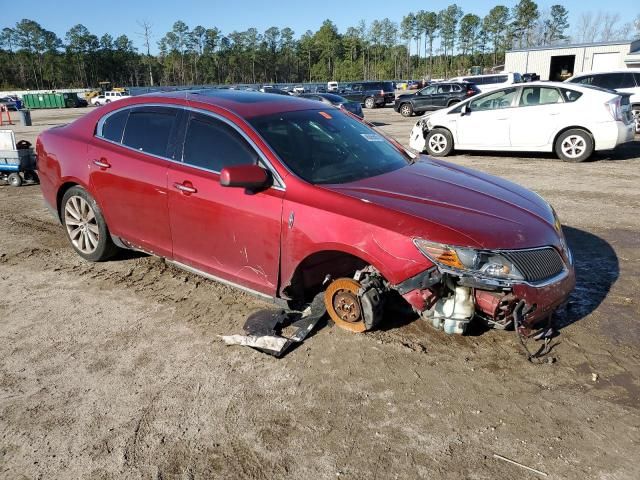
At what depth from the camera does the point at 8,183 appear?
9.57 meters

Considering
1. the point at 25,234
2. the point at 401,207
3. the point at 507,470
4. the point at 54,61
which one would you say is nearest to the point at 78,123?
the point at 25,234

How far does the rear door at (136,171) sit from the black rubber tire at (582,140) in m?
8.77

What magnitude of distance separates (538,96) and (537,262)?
8502 millimetres

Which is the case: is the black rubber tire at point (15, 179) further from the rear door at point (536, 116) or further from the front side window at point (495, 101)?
the rear door at point (536, 116)

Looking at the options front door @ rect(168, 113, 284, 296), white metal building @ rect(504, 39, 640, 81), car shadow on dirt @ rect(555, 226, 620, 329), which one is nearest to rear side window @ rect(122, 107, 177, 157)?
front door @ rect(168, 113, 284, 296)

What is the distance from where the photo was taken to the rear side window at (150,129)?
4.25 metres

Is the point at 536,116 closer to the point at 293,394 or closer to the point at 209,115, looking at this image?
the point at 209,115

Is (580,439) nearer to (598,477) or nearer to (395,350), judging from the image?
(598,477)

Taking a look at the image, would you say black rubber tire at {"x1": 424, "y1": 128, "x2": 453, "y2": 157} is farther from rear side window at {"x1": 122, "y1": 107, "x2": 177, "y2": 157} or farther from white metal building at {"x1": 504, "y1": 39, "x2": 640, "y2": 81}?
white metal building at {"x1": 504, "y1": 39, "x2": 640, "y2": 81}

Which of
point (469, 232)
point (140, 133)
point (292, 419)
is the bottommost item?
point (292, 419)

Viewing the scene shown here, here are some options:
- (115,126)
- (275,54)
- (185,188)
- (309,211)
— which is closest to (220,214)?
(185,188)

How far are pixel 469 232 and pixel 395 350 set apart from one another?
3.16 feet

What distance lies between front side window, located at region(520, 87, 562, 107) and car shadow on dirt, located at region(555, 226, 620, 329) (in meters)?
5.27

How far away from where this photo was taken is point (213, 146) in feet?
12.9
